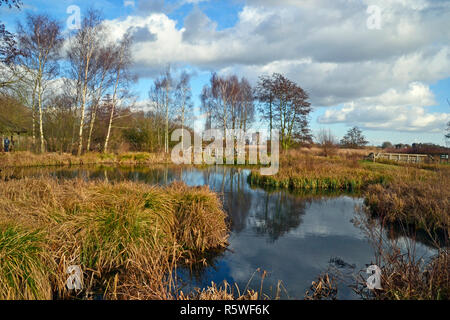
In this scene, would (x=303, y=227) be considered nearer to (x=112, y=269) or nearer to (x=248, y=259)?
(x=248, y=259)

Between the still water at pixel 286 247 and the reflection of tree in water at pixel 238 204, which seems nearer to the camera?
the still water at pixel 286 247

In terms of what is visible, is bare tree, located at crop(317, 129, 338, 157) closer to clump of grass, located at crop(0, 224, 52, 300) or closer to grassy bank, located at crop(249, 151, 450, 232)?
grassy bank, located at crop(249, 151, 450, 232)

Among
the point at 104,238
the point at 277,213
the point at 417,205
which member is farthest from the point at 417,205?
the point at 104,238

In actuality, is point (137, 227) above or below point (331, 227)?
above

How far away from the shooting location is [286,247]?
565 centimetres

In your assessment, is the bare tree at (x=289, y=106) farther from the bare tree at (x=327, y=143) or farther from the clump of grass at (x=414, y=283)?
the clump of grass at (x=414, y=283)

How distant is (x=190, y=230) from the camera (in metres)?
5.26

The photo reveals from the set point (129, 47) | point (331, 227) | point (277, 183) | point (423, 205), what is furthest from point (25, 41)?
point (423, 205)

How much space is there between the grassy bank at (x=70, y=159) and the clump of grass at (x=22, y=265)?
15212 millimetres

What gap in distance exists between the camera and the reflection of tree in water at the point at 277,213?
22.4 ft

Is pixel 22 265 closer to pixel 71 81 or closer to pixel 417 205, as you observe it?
pixel 417 205

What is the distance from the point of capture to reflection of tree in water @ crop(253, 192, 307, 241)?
269 inches

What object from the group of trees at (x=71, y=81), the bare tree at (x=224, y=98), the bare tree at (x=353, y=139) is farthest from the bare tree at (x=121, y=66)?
the bare tree at (x=353, y=139)
